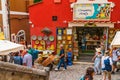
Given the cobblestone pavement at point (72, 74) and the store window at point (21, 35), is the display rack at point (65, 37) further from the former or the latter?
the store window at point (21, 35)

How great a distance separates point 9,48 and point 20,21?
486 inches

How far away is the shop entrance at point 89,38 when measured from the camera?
57.7 feet

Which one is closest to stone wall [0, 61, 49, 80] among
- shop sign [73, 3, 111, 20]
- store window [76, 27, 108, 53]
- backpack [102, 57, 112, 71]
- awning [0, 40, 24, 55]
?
awning [0, 40, 24, 55]

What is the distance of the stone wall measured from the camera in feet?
19.7

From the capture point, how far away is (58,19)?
17.5 metres

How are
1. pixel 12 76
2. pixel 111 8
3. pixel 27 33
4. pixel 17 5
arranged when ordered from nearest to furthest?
pixel 12 76, pixel 111 8, pixel 17 5, pixel 27 33

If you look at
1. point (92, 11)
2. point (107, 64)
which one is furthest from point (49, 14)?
point (107, 64)

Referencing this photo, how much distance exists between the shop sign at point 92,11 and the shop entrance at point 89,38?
101cm

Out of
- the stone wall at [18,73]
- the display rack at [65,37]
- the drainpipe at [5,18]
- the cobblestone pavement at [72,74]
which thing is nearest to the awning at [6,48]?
the stone wall at [18,73]

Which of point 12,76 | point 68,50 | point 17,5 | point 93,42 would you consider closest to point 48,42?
point 68,50

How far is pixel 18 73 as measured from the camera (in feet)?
20.4

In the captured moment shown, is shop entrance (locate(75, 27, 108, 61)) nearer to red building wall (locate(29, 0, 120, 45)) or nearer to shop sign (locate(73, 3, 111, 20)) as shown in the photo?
shop sign (locate(73, 3, 111, 20))

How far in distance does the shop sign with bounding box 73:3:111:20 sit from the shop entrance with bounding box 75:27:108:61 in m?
1.01

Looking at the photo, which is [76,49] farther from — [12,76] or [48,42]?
[12,76]
